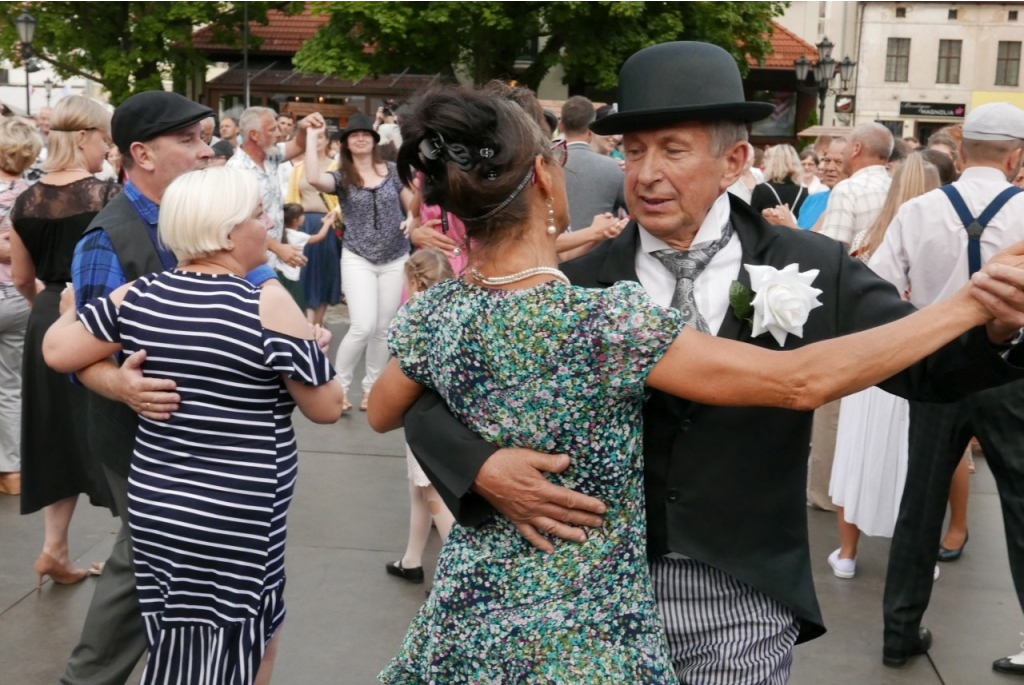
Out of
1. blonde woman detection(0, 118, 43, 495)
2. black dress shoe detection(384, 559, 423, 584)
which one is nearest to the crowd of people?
black dress shoe detection(384, 559, 423, 584)

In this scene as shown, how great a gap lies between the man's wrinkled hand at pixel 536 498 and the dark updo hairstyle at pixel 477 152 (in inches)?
16.0

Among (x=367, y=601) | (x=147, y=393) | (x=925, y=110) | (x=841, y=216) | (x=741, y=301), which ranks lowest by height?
(x=925, y=110)

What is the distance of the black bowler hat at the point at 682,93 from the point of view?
2.38 meters

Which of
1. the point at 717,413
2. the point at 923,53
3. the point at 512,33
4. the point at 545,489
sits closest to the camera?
the point at 545,489

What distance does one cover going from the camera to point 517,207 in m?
2.19

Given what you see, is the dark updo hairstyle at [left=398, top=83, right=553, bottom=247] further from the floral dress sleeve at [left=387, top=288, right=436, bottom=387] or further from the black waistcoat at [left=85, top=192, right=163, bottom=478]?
the black waistcoat at [left=85, top=192, right=163, bottom=478]

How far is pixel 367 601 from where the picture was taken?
5219 mm

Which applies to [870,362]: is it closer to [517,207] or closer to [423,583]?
[517,207]

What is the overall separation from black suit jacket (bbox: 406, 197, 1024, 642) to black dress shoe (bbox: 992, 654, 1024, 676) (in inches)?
107

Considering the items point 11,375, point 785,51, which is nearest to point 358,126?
point 11,375

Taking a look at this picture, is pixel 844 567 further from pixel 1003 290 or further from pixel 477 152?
pixel 477 152

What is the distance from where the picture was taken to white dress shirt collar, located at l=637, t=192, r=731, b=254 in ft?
8.31

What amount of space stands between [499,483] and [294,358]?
1.08 metres

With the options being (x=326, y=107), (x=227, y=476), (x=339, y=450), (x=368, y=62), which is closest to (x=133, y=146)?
(x=227, y=476)
